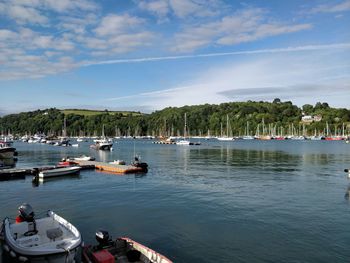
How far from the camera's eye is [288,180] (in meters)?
55.2

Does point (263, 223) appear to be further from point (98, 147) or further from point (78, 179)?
point (98, 147)

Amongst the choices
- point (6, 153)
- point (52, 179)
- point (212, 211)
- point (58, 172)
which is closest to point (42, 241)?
point (212, 211)

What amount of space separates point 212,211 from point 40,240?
58.7ft

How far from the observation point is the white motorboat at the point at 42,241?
1886 centimetres

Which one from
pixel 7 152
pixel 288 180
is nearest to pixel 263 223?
pixel 288 180

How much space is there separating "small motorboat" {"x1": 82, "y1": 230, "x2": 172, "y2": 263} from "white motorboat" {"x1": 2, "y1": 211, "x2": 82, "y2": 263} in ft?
3.17

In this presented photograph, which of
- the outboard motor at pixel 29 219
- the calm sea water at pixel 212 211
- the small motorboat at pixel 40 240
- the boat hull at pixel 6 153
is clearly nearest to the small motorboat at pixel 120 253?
the small motorboat at pixel 40 240

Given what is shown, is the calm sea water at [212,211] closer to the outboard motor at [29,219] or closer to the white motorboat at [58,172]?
the white motorboat at [58,172]

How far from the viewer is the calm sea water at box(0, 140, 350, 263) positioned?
24.3 metres

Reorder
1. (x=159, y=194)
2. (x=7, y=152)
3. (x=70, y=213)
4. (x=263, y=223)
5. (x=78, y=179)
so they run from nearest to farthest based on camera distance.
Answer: (x=263, y=223)
(x=70, y=213)
(x=159, y=194)
(x=78, y=179)
(x=7, y=152)

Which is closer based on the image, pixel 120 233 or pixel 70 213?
pixel 120 233

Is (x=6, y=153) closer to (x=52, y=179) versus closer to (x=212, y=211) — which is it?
(x=52, y=179)

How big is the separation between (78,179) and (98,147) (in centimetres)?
9660

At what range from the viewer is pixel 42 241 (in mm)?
21109
